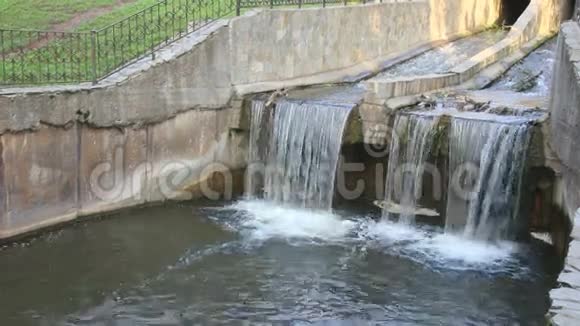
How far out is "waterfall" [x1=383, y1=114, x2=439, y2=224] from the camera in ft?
39.7

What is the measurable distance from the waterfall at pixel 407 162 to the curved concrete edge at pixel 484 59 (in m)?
0.80

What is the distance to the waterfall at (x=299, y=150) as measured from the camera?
42.8ft

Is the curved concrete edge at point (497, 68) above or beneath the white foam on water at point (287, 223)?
above

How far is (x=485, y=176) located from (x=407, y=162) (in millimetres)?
1404

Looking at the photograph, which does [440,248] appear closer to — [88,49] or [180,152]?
[180,152]

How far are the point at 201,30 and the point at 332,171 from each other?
375 cm

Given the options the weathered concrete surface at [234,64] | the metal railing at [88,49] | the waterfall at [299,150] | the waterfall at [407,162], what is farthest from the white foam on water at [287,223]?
the metal railing at [88,49]

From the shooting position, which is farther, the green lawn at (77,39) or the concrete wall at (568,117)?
the green lawn at (77,39)

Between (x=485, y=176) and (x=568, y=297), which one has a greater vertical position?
(x=485, y=176)

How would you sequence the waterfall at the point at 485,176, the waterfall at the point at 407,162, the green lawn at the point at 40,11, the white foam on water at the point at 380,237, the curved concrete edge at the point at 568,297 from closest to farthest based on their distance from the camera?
the curved concrete edge at the point at 568,297 < the white foam on water at the point at 380,237 < the waterfall at the point at 485,176 < the waterfall at the point at 407,162 < the green lawn at the point at 40,11

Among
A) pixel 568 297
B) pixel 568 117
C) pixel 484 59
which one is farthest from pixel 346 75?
pixel 568 297

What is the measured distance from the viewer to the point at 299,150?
13.4 meters

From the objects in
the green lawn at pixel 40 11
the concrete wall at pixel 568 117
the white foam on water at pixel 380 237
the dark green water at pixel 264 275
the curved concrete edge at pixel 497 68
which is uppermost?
the green lawn at pixel 40 11

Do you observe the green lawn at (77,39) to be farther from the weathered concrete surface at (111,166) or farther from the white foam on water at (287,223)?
the white foam on water at (287,223)
